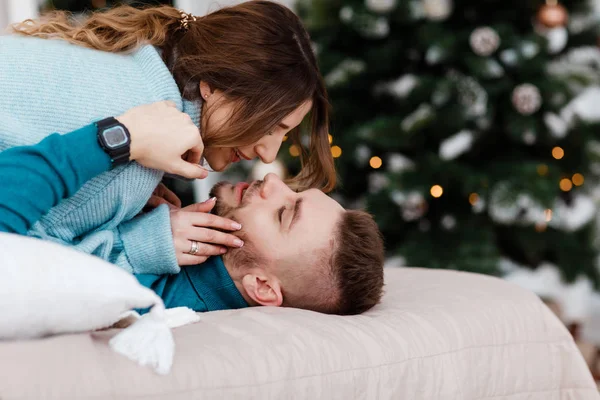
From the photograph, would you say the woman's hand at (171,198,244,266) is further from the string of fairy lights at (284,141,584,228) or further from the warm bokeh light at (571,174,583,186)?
the warm bokeh light at (571,174,583,186)

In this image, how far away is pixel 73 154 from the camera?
124 centimetres

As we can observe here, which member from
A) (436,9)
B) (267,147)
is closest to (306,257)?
(267,147)

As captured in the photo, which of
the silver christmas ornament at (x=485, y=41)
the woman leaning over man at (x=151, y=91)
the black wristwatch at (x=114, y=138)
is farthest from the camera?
the silver christmas ornament at (x=485, y=41)

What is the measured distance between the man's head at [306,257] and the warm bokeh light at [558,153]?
1.63 metres

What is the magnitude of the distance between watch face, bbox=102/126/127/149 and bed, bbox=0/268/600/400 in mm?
330

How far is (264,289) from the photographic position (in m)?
1.56

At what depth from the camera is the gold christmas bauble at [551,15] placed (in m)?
2.93

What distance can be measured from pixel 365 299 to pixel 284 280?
17cm

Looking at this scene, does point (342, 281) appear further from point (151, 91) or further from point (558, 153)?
point (558, 153)

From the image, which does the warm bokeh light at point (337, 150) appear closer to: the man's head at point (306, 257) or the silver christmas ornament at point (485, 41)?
the silver christmas ornament at point (485, 41)

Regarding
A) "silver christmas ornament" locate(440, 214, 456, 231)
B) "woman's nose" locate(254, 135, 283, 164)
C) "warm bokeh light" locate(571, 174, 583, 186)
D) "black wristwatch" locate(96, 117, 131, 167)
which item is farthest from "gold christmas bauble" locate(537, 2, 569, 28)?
"black wristwatch" locate(96, 117, 131, 167)

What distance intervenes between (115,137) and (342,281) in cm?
53

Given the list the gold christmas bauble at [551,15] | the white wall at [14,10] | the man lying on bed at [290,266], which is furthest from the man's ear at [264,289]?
the white wall at [14,10]

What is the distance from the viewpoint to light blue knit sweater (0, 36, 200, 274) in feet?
4.52
